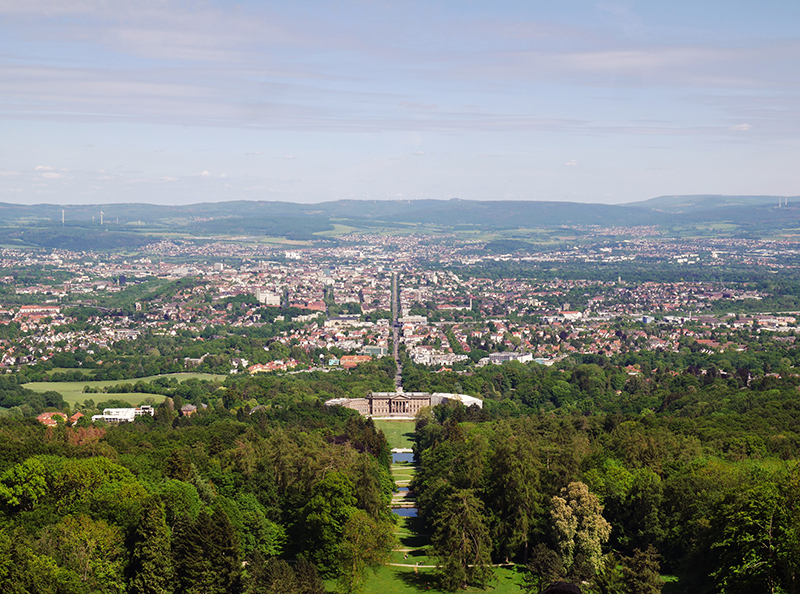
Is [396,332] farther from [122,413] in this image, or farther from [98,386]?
[122,413]

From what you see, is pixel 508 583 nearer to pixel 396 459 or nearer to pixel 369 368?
pixel 396 459

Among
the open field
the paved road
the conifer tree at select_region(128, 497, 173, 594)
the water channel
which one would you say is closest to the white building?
the open field

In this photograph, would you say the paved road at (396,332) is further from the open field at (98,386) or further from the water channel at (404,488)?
the water channel at (404,488)

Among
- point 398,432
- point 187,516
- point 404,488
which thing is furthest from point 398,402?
point 187,516

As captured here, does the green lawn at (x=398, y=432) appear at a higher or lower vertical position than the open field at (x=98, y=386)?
lower

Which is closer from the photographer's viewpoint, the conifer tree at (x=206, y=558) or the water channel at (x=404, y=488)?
the conifer tree at (x=206, y=558)

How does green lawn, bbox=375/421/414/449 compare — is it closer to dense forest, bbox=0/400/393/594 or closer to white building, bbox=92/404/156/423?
white building, bbox=92/404/156/423

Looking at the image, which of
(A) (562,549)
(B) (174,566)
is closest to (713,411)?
(A) (562,549)

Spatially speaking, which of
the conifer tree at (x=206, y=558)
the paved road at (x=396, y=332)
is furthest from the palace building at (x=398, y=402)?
the conifer tree at (x=206, y=558)
